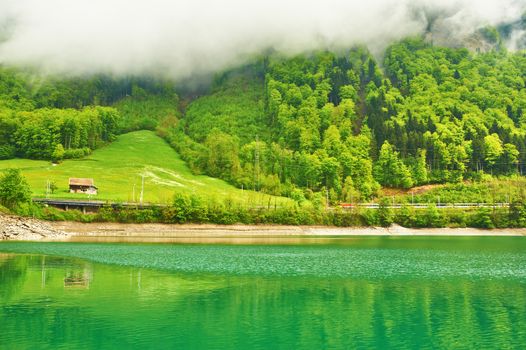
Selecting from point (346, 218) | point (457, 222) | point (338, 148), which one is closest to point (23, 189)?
point (346, 218)

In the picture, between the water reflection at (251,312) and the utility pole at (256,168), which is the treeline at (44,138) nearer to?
the utility pole at (256,168)

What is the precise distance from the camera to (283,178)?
186 metres

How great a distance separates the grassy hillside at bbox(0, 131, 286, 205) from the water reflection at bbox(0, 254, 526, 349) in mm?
87541

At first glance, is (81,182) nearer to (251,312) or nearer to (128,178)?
(128,178)

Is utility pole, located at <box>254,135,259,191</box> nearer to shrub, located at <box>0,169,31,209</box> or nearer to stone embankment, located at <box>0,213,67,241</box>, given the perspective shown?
stone embankment, located at <box>0,213,67,241</box>

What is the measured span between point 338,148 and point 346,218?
64.0 m

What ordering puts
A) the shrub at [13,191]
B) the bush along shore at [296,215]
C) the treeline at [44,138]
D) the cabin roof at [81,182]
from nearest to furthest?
the shrub at [13,191], the bush along shore at [296,215], the cabin roof at [81,182], the treeline at [44,138]

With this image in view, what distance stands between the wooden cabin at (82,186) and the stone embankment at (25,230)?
31.3 metres

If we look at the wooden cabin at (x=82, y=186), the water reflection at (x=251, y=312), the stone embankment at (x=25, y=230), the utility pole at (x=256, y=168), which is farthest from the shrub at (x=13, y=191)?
the utility pole at (x=256, y=168)

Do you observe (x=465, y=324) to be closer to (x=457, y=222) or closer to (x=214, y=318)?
(x=214, y=318)

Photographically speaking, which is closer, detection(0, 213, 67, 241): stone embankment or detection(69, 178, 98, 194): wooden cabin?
detection(0, 213, 67, 241): stone embankment

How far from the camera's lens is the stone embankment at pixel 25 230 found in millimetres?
87375

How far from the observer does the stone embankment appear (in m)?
87.4

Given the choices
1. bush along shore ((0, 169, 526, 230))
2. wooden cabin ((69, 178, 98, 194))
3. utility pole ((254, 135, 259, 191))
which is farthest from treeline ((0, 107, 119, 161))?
bush along shore ((0, 169, 526, 230))
